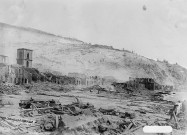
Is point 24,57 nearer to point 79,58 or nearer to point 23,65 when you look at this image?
point 23,65

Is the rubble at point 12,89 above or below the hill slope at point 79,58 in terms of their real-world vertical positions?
below

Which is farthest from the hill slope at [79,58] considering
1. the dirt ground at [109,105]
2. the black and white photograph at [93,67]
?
the dirt ground at [109,105]

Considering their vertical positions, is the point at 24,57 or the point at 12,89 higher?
the point at 24,57

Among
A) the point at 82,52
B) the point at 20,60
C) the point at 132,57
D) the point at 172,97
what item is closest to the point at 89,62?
the point at 82,52

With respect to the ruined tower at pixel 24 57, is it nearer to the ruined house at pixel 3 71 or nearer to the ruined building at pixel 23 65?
the ruined building at pixel 23 65

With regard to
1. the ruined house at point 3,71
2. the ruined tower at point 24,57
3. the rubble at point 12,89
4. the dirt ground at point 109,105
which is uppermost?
the ruined tower at point 24,57

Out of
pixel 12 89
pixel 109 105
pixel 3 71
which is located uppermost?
pixel 3 71

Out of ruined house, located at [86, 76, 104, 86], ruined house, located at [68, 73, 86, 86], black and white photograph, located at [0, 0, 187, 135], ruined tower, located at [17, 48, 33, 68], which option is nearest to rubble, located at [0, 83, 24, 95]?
black and white photograph, located at [0, 0, 187, 135]

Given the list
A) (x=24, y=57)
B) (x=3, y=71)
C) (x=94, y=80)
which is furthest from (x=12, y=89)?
(x=94, y=80)
